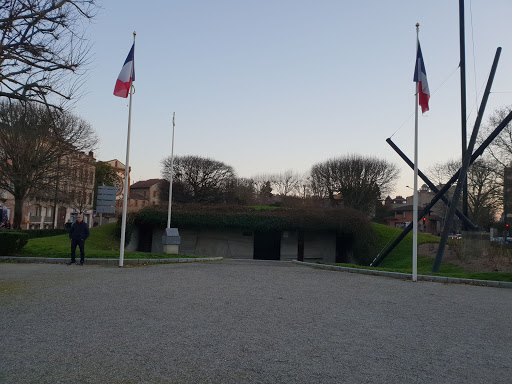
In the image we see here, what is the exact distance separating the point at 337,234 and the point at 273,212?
17.1ft

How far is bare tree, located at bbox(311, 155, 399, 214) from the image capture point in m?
52.0

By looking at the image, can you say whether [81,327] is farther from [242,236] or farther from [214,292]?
[242,236]

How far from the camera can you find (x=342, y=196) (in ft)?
174

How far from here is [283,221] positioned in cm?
3134

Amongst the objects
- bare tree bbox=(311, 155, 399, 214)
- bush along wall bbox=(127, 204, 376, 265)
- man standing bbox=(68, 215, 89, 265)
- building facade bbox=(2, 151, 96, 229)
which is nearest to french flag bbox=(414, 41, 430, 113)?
man standing bbox=(68, 215, 89, 265)

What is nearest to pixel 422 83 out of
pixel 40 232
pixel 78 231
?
pixel 78 231

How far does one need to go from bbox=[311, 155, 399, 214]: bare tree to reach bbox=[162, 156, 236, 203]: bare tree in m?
14.8

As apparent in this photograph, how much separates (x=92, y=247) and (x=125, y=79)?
43.0ft

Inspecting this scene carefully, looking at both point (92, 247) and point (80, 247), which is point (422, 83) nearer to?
point (80, 247)

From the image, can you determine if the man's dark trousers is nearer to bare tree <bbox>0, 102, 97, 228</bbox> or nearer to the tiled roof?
bare tree <bbox>0, 102, 97, 228</bbox>

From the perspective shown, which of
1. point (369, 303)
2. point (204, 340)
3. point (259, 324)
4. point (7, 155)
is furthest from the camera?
point (7, 155)

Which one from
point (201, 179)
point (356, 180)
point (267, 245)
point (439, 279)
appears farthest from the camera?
point (201, 179)

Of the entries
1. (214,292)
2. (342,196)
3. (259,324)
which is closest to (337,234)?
(342,196)

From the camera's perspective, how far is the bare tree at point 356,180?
52.0 metres
